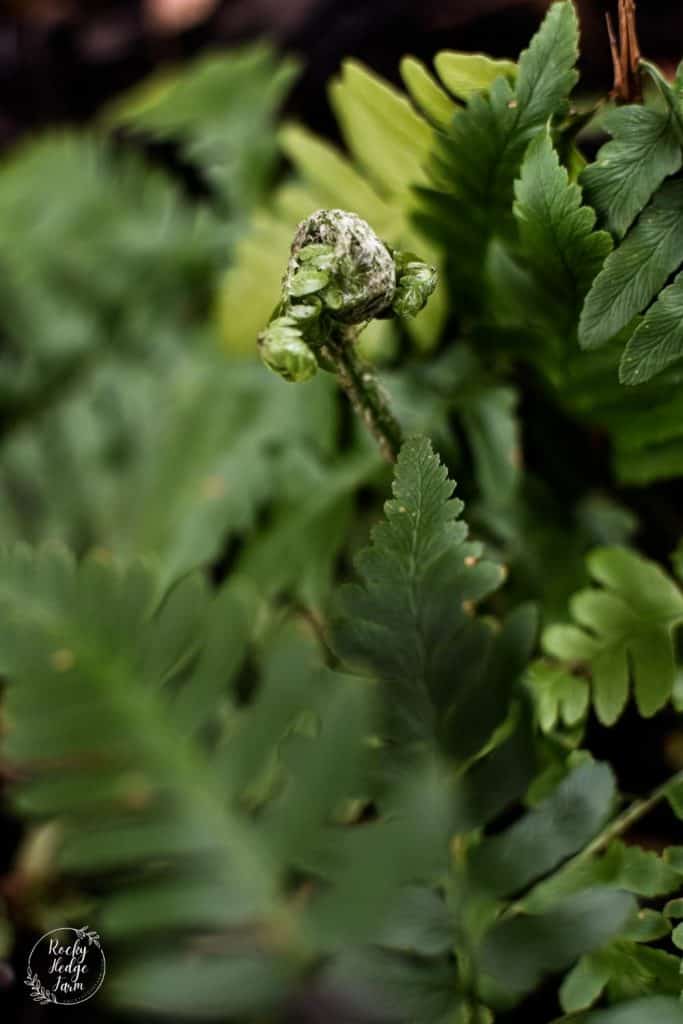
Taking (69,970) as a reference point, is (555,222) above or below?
above

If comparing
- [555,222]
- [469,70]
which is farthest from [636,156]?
[469,70]

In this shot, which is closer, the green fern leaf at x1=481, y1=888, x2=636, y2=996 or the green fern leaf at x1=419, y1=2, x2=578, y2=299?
the green fern leaf at x1=481, y1=888, x2=636, y2=996

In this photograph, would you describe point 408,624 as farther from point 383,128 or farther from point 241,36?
point 241,36

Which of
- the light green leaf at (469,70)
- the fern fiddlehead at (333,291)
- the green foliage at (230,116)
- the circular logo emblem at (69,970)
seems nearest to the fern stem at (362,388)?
the fern fiddlehead at (333,291)

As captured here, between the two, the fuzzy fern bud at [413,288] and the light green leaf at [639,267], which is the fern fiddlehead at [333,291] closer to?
the fuzzy fern bud at [413,288]

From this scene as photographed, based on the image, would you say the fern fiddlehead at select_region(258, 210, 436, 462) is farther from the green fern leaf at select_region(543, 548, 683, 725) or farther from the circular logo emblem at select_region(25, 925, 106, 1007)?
the circular logo emblem at select_region(25, 925, 106, 1007)

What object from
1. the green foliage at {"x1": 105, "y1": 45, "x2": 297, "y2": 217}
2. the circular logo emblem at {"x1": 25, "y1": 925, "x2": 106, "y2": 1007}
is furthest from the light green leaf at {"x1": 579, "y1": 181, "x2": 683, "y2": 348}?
the green foliage at {"x1": 105, "y1": 45, "x2": 297, "y2": 217}

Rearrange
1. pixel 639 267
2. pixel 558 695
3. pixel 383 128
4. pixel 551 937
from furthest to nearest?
1. pixel 383 128
2. pixel 558 695
3. pixel 639 267
4. pixel 551 937
